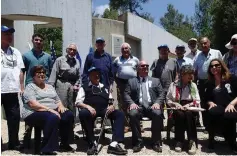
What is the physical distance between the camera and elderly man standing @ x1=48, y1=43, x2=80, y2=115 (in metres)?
6.52

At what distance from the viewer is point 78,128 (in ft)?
26.0

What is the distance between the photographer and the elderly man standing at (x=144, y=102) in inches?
238

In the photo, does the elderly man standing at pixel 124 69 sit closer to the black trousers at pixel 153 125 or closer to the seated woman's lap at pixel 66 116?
A: the black trousers at pixel 153 125

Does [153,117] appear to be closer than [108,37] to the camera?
Yes

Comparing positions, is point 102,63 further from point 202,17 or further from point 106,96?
point 202,17

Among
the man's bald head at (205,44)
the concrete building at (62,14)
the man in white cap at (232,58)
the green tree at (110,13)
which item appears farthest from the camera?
the green tree at (110,13)

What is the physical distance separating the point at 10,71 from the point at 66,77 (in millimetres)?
1070

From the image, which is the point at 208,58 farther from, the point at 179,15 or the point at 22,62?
the point at 179,15

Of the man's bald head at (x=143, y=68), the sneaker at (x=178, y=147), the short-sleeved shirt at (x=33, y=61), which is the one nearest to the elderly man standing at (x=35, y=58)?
the short-sleeved shirt at (x=33, y=61)

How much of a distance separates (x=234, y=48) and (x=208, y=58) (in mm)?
669

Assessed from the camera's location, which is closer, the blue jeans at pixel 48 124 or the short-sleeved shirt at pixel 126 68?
the blue jeans at pixel 48 124

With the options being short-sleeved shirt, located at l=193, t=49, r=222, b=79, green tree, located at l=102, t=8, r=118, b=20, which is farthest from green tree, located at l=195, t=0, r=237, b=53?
green tree, located at l=102, t=8, r=118, b=20

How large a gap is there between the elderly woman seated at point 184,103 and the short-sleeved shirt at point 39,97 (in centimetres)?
194

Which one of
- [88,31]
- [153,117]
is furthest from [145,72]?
[88,31]
